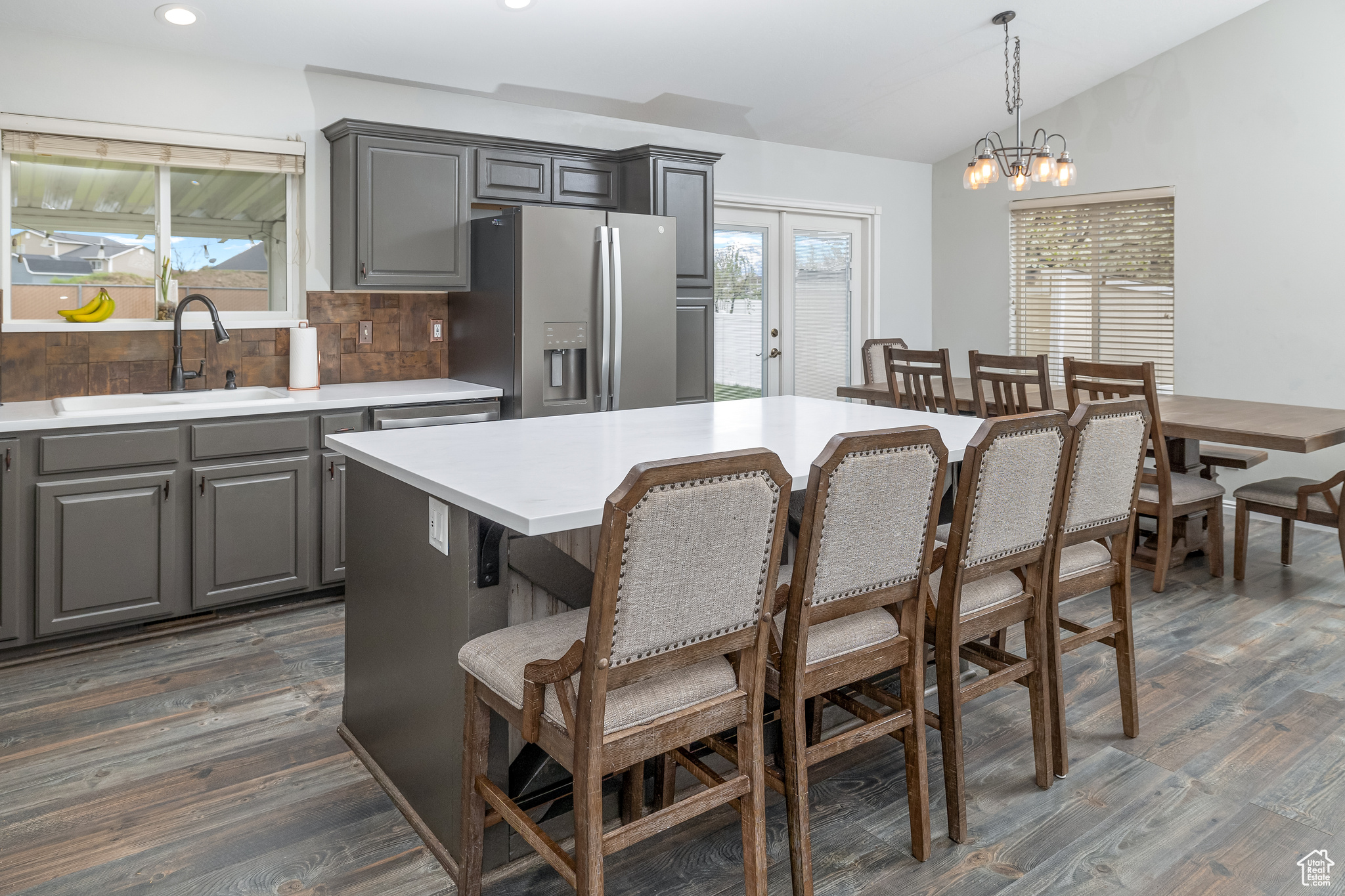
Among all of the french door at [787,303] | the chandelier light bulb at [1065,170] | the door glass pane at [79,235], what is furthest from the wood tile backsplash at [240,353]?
the chandelier light bulb at [1065,170]

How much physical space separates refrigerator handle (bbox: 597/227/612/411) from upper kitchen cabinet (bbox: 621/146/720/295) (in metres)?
0.56

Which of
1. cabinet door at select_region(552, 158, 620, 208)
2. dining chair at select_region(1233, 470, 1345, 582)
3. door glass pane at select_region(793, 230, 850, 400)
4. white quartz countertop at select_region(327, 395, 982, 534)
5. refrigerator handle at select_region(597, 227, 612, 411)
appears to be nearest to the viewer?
white quartz countertop at select_region(327, 395, 982, 534)

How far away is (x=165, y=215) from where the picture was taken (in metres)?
3.88

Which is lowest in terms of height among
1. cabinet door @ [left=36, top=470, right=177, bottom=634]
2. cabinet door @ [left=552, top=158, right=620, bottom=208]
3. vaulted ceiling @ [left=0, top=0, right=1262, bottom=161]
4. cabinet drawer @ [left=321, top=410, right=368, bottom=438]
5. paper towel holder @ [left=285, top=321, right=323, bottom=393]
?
cabinet door @ [left=36, top=470, right=177, bottom=634]

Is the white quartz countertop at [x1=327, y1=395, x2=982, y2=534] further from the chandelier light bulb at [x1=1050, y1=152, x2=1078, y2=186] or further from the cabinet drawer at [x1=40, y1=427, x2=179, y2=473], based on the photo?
the chandelier light bulb at [x1=1050, y1=152, x2=1078, y2=186]

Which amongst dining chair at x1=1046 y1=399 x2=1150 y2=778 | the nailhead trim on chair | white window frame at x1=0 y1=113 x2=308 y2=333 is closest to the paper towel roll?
white window frame at x1=0 y1=113 x2=308 y2=333

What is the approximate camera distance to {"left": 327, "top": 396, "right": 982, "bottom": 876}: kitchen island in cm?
186

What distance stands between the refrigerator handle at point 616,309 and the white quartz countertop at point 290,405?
1.85 ft

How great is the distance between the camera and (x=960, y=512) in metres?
1.98

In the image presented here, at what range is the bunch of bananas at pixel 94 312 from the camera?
3.61 metres

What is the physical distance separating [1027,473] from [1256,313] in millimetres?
4166

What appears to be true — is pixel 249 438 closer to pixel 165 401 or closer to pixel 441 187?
pixel 165 401

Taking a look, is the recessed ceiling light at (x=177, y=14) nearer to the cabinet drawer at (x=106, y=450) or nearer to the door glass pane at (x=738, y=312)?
the cabinet drawer at (x=106, y=450)

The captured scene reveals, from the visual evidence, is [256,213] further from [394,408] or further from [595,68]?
[595,68]
